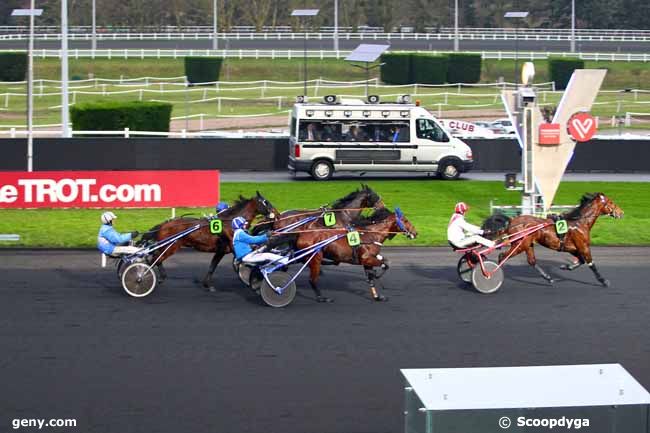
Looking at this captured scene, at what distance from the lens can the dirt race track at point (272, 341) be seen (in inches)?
400

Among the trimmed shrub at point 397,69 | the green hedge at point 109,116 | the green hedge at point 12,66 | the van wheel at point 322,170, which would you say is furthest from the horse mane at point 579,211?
the green hedge at point 12,66

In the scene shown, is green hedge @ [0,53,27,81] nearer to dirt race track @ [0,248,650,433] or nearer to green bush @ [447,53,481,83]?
green bush @ [447,53,481,83]

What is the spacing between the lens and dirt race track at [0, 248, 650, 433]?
10.2 m

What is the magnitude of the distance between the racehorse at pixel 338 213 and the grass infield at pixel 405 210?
4.22m

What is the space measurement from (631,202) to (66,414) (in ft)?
60.7

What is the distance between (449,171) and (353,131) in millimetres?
2976

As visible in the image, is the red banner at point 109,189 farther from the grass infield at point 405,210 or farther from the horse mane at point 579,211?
the horse mane at point 579,211

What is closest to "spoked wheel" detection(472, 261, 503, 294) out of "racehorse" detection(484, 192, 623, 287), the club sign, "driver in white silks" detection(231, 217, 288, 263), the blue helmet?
"racehorse" detection(484, 192, 623, 287)

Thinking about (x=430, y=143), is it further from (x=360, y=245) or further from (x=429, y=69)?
(x=429, y=69)

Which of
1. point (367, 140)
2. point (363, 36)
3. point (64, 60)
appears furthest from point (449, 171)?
point (363, 36)

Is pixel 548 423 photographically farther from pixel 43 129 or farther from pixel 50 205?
pixel 43 129

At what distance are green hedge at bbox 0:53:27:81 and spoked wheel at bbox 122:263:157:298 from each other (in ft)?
135

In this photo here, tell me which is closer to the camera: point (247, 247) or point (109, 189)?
point (247, 247)

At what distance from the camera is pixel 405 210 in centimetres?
2423
